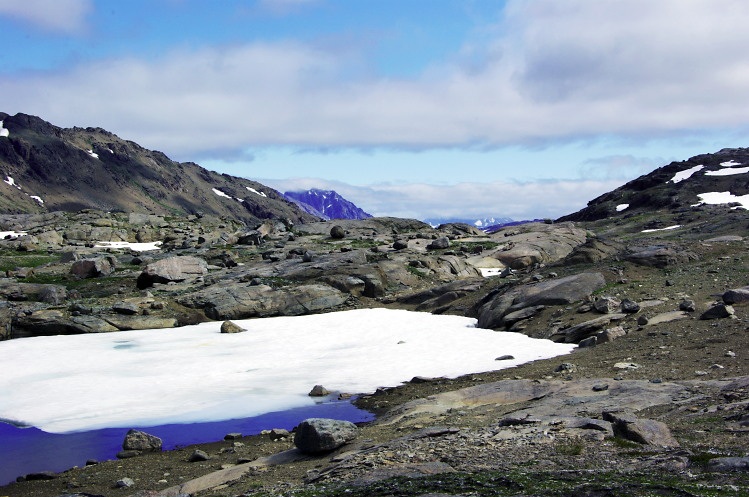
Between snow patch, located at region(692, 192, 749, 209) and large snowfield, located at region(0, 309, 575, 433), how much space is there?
11787cm

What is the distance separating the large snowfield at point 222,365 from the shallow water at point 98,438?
25.1 inches

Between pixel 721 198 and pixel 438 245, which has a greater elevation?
pixel 721 198

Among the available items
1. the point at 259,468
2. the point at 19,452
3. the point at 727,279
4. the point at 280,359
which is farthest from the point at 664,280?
the point at 19,452

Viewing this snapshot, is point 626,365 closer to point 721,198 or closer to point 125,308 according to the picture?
point 125,308

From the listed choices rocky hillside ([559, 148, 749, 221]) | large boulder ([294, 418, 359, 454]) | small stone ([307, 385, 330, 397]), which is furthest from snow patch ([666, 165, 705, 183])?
large boulder ([294, 418, 359, 454])

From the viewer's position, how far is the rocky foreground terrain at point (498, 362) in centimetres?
1270

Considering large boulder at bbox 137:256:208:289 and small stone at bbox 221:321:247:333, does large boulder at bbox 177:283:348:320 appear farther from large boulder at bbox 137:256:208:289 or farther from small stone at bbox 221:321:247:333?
small stone at bbox 221:321:247:333

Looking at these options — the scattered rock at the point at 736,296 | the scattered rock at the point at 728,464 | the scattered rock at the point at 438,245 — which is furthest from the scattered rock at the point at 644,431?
the scattered rock at the point at 438,245

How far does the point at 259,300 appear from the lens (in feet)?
154

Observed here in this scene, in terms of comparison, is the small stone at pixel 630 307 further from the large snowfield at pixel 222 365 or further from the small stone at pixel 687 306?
the large snowfield at pixel 222 365

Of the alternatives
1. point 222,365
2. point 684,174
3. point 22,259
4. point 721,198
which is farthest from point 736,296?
point 684,174

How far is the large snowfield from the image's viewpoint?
2458 centimetres

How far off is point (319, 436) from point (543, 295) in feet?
79.7

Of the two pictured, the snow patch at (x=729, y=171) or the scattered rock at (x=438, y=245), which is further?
the snow patch at (x=729, y=171)
